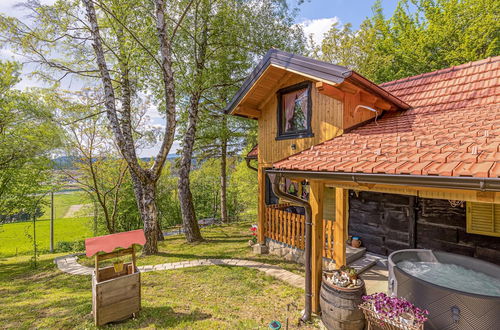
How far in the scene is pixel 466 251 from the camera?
519cm

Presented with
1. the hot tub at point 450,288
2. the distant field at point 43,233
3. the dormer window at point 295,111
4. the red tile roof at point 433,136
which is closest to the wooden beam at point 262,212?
the dormer window at point 295,111

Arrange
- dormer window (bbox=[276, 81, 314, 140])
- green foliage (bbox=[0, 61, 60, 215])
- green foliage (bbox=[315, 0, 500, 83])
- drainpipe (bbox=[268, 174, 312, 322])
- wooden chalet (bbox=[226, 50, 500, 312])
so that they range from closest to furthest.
Answer: wooden chalet (bbox=[226, 50, 500, 312]), drainpipe (bbox=[268, 174, 312, 322]), dormer window (bbox=[276, 81, 314, 140]), green foliage (bbox=[0, 61, 60, 215]), green foliage (bbox=[315, 0, 500, 83])

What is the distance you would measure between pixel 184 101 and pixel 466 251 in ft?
37.5

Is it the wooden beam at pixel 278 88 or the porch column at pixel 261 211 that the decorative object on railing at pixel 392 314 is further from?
the wooden beam at pixel 278 88

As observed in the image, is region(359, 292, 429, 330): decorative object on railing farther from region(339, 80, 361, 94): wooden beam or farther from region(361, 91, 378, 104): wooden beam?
region(361, 91, 378, 104): wooden beam

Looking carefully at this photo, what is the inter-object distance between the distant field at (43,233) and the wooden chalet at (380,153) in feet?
72.7

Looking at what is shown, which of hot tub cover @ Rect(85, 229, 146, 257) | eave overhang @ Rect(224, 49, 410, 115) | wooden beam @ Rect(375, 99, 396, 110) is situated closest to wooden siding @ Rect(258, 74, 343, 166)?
eave overhang @ Rect(224, 49, 410, 115)

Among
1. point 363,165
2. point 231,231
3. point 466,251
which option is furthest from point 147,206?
point 466,251

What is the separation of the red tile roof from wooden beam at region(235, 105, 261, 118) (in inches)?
136

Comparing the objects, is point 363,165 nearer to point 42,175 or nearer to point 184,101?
point 184,101

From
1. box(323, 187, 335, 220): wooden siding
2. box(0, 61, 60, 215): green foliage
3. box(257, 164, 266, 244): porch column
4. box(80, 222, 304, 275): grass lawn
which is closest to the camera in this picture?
box(80, 222, 304, 275): grass lawn

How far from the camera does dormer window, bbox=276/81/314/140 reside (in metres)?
6.24

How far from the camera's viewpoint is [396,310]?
3.11 meters

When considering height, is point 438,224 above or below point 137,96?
below
